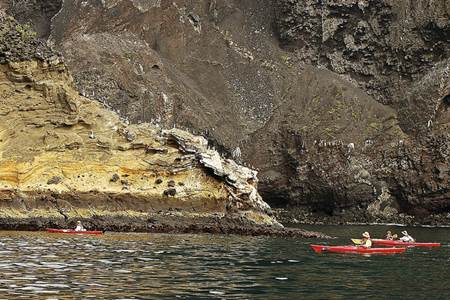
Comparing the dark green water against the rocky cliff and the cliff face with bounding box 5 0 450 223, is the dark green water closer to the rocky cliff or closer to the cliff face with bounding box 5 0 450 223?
the rocky cliff

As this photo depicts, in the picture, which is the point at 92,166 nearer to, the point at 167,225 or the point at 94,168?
the point at 94,168

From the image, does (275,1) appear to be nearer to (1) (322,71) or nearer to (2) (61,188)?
(1) (322,71)

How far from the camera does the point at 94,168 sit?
207ft

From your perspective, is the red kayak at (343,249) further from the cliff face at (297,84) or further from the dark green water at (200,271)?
the cliff face at (297,84)

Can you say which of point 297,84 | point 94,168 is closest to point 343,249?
point 94,168

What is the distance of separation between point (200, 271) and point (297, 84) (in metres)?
84.3

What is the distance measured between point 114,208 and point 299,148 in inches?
1831

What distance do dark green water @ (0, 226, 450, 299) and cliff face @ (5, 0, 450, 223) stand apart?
170 ft

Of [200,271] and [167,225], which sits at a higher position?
[167,225]

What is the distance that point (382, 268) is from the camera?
1426 inches

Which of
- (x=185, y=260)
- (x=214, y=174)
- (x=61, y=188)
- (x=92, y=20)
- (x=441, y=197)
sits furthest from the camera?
(x=92, y=20)

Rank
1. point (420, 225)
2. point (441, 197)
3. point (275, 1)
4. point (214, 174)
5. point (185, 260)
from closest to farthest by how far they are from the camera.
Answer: point (185, 260), point (214, 174), point (420, 225), point (441, 197), point (275, 1)

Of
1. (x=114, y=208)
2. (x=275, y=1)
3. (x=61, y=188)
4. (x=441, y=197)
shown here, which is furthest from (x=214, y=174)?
(x=275, y=1)

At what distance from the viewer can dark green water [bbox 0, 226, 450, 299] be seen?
25.1m
